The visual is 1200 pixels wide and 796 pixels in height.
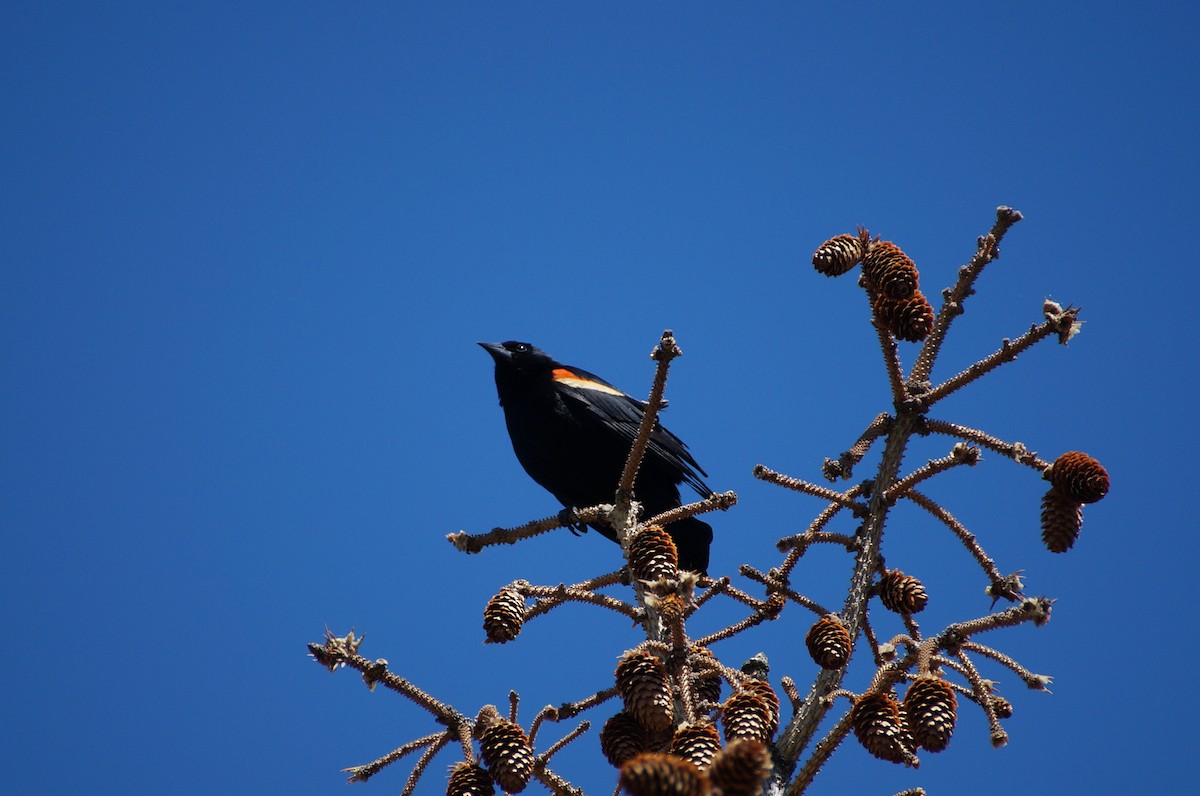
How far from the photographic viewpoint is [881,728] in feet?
7.10

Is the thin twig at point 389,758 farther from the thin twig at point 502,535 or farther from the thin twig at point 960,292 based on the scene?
the thin twig at point 960,292

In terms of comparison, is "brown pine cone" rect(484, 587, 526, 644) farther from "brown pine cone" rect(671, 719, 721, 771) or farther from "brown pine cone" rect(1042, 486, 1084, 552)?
A: "brown pine cone" rect(1042, 486, 1084, 552)

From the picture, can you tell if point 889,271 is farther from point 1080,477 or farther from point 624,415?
point 624,415

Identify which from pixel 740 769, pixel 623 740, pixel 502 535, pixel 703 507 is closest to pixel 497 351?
pixel 502 535

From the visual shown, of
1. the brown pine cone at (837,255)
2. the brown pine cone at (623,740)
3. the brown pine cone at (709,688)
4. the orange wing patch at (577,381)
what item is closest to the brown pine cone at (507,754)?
the brown pine cone at (623,740)

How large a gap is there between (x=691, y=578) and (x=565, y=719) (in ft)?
2.57

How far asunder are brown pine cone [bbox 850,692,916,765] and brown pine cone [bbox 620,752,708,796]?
83 centimetres

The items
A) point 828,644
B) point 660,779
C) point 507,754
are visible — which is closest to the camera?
point 660,779

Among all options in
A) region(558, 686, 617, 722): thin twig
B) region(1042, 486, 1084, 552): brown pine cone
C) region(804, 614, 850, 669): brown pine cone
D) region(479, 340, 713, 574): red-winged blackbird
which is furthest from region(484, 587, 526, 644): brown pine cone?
region(479, 340, 713, 574): red-winged blackbird

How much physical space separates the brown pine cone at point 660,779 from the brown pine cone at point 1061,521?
59.8 inches

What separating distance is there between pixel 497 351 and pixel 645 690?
4522 mm

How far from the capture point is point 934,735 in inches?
86.6

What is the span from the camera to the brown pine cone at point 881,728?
2150 millimetres

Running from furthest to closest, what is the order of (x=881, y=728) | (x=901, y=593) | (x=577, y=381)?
(x=577, y=381)
(x=901, y=593)
(x=881, y=728)
